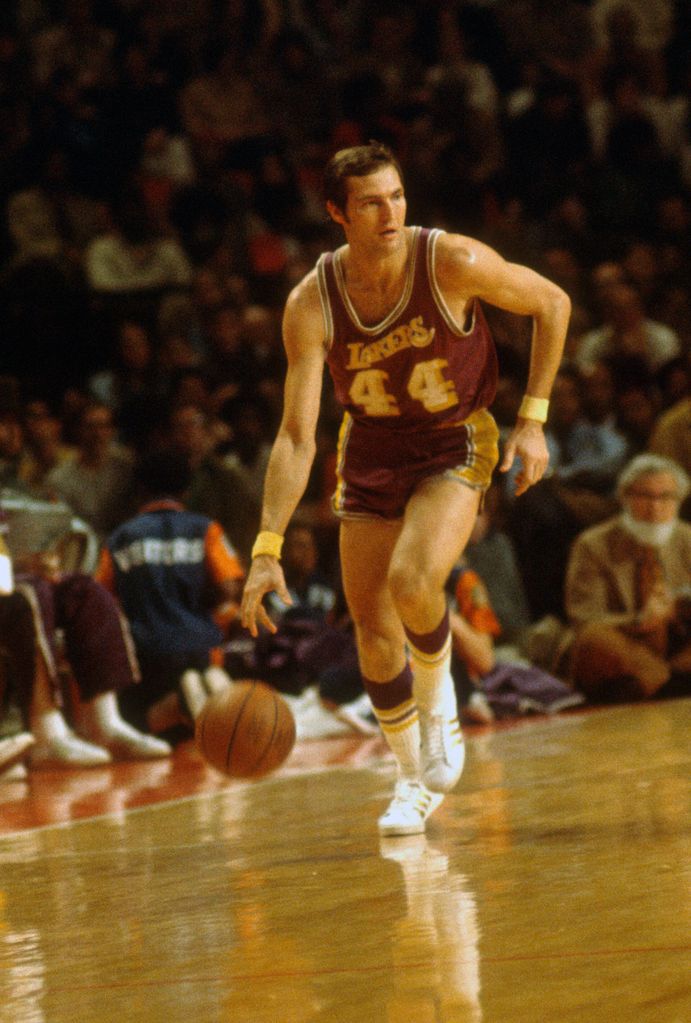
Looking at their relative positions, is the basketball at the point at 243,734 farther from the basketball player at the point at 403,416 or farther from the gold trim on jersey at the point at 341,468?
the gold trim on jersey at the point at 341,468

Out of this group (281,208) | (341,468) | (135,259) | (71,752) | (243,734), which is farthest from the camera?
(281,208)

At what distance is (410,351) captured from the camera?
4453 mm

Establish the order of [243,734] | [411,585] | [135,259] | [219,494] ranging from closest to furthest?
1. [411,585]
2. [243,734]
3. [219,494]
4. [135,259]

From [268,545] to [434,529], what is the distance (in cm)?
44

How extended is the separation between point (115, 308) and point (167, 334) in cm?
46

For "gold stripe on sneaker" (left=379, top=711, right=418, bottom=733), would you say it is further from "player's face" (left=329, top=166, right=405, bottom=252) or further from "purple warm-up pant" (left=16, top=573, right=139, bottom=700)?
"purple warm-up pant" (left=16, top=573, right=139, bottom=700)

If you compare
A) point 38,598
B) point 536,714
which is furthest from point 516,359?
point 38,598

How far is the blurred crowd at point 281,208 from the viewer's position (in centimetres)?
932

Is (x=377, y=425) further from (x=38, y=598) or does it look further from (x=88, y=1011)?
(x=38, y=598)

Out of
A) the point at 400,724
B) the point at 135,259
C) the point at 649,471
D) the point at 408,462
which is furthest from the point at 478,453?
the point at 135,259

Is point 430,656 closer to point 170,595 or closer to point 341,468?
point 341,468

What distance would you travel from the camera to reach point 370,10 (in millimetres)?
12930

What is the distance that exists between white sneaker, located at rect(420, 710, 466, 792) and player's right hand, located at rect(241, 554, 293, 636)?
25.9 inches

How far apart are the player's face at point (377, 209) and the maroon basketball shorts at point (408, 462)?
0.53m
